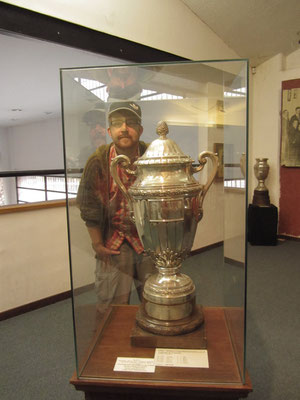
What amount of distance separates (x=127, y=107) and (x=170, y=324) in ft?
2.76

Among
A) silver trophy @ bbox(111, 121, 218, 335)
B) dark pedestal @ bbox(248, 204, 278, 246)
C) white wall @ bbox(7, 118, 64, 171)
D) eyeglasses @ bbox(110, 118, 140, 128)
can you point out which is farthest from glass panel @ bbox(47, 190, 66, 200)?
dark pedestal @ bbox(248, 204, 278, 246)

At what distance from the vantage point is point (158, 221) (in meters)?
1.09

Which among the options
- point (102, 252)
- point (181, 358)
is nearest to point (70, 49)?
point (102, 252)

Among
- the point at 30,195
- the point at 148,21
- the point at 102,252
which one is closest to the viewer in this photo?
the point at 102,252

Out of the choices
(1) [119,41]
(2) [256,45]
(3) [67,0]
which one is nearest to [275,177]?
(2) [256,45]

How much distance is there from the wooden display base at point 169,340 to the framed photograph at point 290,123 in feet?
12.2

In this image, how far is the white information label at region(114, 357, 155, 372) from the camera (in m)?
0.97

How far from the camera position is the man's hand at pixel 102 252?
138cm

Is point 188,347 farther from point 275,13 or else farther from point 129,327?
point 275,13

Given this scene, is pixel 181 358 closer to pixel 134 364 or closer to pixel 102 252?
pixel 134 364

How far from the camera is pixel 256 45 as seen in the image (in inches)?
153

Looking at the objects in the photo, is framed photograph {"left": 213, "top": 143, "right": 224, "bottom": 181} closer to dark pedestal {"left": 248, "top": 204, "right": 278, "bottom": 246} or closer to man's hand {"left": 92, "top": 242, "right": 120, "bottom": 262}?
man's hand {"left": 92, "top": 242, "right": 120, "bottom": 262}

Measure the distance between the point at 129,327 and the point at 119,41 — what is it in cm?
210

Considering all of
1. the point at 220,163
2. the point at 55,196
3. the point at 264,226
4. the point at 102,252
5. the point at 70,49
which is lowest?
the point at 264,226
